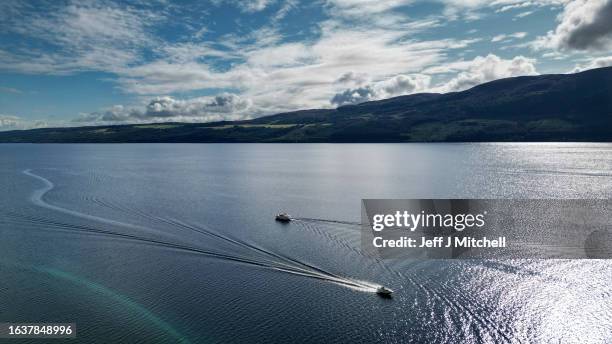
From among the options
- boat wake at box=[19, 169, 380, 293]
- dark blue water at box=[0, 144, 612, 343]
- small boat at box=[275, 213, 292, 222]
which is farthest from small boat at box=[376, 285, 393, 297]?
small boat at box=[275, 213, 292, 222]

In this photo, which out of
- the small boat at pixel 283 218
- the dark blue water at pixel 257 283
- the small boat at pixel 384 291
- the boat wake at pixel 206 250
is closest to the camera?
the dark blue water at pixel 257 283

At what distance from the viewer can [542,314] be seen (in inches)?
1617

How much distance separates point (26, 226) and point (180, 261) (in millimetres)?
40103

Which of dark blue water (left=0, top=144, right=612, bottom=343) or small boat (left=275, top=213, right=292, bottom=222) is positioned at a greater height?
small boat (left=275, top=213, right=292, bottom=222)

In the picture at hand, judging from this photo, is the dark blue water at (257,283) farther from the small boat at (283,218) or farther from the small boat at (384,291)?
the small boat at (283,218)

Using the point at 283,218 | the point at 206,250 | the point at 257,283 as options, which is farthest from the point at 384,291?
the point at 283,218

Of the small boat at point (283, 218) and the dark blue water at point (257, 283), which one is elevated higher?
the small boat at point (283, 218)

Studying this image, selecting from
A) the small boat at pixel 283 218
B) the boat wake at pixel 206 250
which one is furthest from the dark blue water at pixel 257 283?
the small boat at pixel 283 218

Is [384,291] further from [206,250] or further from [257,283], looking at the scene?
[206,250]

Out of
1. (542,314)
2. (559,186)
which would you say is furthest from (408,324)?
(559,186)

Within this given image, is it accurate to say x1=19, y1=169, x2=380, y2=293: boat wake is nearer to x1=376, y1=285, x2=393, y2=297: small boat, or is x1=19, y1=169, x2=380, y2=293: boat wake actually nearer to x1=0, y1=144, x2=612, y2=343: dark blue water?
x1=0, y1=144, x2=612, y2=343: dark blue water

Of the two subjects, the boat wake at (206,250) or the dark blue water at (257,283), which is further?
the boat wake at (206,250)

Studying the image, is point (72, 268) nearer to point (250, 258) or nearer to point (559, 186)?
point (250, 258)

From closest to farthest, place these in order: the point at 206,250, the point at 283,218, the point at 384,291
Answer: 1. the point at 384,291
2. the point at 206,250
3. the point at 283,218
